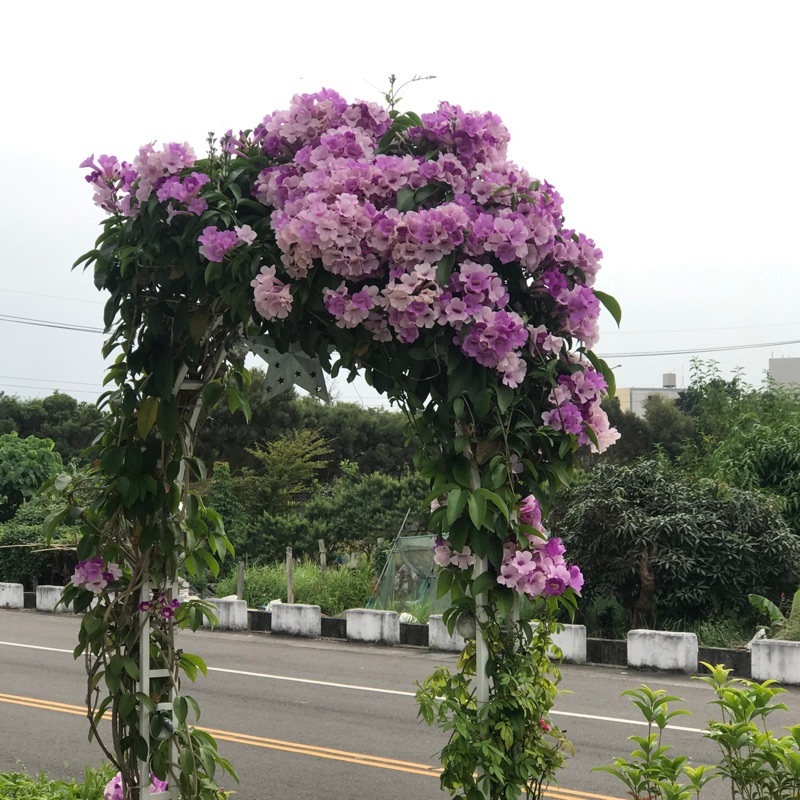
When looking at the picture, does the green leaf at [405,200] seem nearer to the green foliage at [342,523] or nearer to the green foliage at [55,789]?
A: the green foliage at [55,789]

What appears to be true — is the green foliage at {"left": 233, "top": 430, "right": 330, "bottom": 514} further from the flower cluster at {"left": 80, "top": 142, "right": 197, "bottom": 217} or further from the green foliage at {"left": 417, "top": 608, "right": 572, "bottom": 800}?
the green foliage at {"left": 417, "top": 608, "right": 572, "bottom": 800}

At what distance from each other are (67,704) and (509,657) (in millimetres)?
8395

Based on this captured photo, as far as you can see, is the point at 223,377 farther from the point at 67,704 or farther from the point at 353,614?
the point at 353,614

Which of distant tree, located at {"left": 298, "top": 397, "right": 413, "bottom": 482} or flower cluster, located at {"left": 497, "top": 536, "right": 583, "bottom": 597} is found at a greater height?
distant tree, located at {"left": 298, "top": 397, "right": 413, "bottom": 482}

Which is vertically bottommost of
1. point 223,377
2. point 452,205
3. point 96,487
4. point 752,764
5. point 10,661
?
point 10,661

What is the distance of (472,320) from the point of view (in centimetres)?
380

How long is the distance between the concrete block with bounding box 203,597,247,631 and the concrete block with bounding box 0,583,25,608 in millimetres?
6232

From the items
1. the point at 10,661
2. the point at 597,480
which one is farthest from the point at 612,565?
the point at 10,661

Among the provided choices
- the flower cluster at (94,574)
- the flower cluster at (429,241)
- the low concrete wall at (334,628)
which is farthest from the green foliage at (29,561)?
the flower cluster at (429,241)

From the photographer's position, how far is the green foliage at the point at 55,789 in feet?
19.4

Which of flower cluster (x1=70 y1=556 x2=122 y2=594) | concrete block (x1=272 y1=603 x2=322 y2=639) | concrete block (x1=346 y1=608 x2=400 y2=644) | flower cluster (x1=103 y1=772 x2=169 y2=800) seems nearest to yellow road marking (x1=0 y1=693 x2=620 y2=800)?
flower cluster (x1=103 y1=772 x2=169 y2=800)

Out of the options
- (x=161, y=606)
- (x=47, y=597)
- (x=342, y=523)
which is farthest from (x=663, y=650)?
(x=47, y=597)

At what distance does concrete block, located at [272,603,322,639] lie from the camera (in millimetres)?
16453

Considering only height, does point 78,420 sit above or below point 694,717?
above
